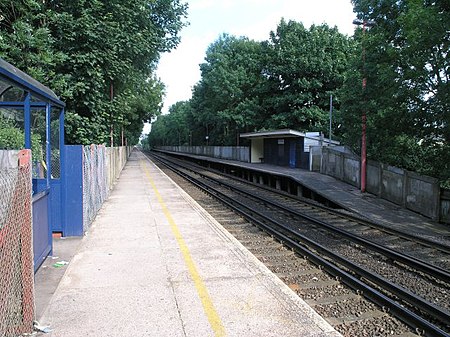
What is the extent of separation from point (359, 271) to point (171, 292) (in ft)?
11.3

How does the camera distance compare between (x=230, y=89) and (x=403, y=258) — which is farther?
(x=230, y=89)

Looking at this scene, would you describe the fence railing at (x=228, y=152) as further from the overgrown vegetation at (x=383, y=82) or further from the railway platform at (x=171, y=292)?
the railway platform at (x=171, y=292)

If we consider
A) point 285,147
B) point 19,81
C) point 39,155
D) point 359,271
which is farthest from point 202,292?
point 285,147

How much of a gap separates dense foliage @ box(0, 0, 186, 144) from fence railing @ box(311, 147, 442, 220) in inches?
415

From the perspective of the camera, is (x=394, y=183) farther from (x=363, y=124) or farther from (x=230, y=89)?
(x=230, y=89)

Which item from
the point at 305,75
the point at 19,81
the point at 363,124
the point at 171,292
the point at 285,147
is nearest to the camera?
the point at 19,81

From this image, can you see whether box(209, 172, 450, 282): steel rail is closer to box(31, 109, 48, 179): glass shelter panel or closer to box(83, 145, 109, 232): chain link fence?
box(83, 145, 109, 232): chain link fence

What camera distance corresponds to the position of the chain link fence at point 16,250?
136 inches

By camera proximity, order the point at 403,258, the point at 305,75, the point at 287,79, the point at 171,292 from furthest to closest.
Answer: the point at 287,79 → the point at 305,75 → the point at 403,258 → the point at 171,292

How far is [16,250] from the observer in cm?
377

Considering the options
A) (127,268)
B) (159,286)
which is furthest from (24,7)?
(159,286)

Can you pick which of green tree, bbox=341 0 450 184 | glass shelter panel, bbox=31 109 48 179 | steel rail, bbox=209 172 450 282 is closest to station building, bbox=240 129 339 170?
green tree, bbox=341 0 450 184

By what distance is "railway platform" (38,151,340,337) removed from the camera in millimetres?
4008

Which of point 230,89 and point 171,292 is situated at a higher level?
point 230,89
